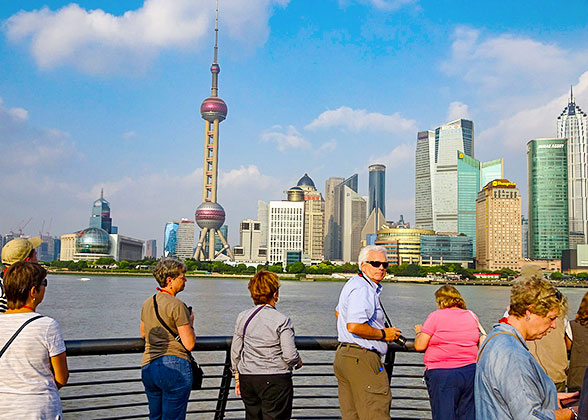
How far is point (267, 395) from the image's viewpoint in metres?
4.64

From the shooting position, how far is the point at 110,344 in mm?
4801

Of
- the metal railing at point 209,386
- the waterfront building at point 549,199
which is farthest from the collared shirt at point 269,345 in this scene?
the waterfront building at point 549,199

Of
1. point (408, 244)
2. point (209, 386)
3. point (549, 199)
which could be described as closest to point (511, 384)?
point (209, 386)

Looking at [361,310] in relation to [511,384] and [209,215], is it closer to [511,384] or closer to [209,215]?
[511,384]

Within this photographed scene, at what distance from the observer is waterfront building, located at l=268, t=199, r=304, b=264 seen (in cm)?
18725

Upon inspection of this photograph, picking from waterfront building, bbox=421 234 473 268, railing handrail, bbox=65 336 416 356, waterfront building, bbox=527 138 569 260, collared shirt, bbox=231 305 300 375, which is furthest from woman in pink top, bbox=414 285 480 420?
waterfront building, bbox=527 138 569 260

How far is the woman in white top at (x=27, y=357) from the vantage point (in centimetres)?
334

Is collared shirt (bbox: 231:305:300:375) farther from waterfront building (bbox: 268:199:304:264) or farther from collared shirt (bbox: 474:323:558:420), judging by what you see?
waterfront building (bbox: 268:199:304:264)

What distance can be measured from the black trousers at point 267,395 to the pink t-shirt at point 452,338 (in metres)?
1.37

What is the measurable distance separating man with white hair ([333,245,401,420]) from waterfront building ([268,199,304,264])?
180m

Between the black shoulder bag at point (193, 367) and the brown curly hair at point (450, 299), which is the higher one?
the brown curly hair at point (450, 299)

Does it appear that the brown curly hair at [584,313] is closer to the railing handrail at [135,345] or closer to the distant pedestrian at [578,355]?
the distant pedestrian at [578,355]

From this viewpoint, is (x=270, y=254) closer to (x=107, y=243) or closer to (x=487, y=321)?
(x=107, y=243)

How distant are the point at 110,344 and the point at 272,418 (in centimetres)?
155
